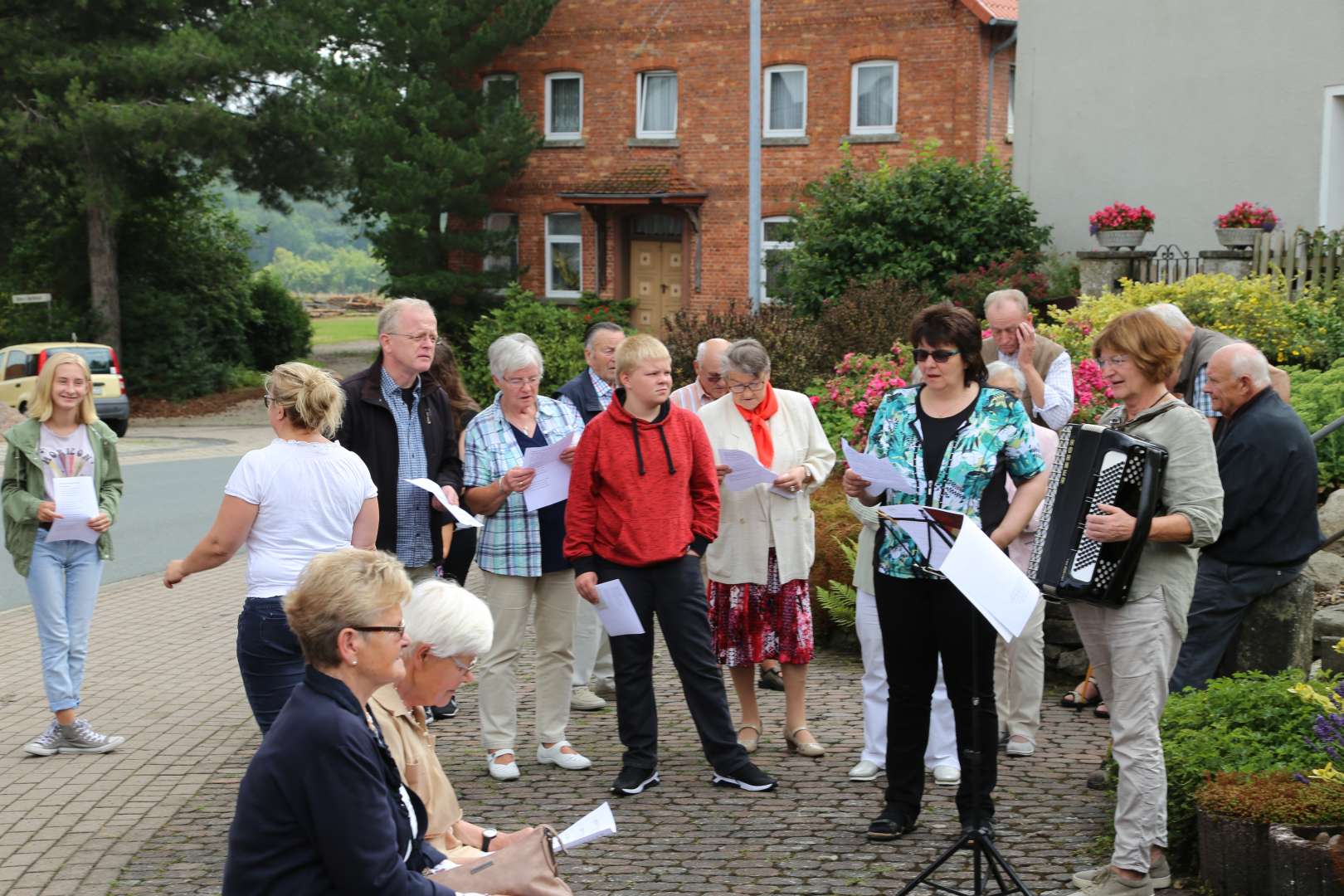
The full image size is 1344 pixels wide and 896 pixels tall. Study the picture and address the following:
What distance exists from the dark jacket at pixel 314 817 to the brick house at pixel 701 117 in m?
28.4

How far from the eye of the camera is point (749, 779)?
6797 millimetres

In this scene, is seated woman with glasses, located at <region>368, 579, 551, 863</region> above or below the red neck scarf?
below

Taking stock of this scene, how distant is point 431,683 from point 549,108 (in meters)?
32.3

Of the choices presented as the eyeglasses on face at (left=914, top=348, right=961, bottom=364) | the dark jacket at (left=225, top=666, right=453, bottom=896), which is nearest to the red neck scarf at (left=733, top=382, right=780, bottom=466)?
the eyeglasses on face at (left=914, top=348, right=961, bottom=364)

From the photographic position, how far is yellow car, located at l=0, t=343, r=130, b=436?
2892 cm

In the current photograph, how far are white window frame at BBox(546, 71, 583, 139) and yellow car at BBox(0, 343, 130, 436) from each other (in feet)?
37.3

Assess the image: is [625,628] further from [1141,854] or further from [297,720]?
[297,720]

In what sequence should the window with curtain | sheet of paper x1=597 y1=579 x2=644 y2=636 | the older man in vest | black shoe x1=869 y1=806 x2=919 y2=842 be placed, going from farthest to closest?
the window with curtain < the older man in vest < sheet of paper x1=597 y1=579 x2=644 y2=636 < black shoe x1=869 y1=806 x2=919 y2=842

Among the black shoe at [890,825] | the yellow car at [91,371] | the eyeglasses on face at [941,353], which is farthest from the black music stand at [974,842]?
the yellow car at [91,371]

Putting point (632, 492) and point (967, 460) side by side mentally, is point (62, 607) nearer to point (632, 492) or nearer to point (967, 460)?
point (632, 492)

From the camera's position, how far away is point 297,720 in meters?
3.34

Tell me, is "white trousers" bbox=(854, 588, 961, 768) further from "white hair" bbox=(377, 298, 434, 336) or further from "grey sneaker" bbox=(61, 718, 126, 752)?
"grey sneaker" bbox=(61, 718, 126, 752)

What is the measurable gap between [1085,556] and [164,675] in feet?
21.4

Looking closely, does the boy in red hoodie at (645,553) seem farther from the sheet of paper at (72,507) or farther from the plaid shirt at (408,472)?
the sheet of paper at (72,507)
